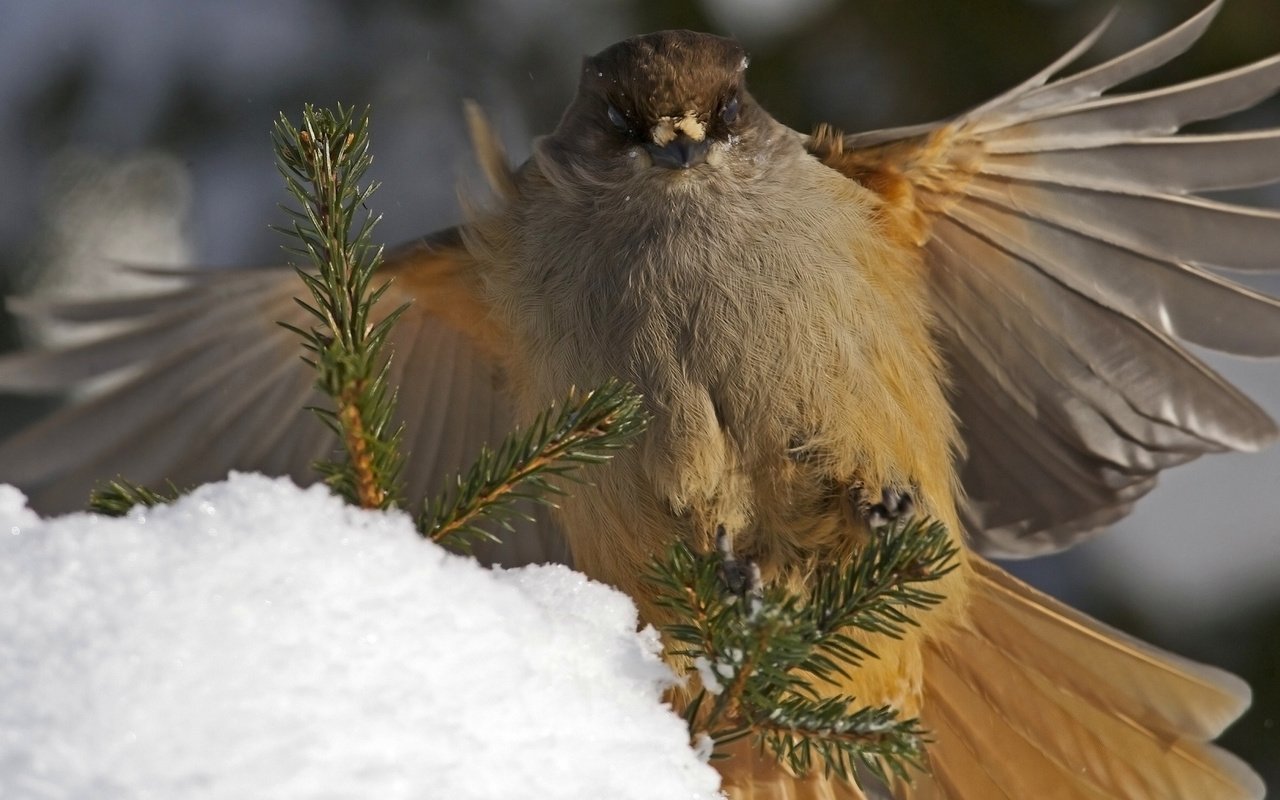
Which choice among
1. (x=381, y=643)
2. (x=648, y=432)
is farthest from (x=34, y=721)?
(x=648, y=432)

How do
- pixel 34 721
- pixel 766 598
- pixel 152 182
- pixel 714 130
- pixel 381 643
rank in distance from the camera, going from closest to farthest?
pixel 34 721 < pixel 381 643 < pixel 766 598 < pixel 714 130 < pixel 152 182

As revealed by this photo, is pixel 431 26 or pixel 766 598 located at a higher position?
pixel 431 26

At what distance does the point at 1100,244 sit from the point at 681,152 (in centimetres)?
102

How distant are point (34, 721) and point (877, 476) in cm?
211

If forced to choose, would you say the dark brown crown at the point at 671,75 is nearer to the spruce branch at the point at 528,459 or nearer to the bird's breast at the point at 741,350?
the bird's breast at the point at 741,350

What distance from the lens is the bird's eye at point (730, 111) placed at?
3.23m

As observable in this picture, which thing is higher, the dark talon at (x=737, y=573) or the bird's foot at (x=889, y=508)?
the bird's foot at (x=889, y=508)

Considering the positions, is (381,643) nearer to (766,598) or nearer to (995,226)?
(766,598)

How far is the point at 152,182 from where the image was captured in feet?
16.4

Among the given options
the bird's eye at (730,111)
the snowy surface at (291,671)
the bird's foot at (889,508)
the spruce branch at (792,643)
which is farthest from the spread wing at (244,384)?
the snowy surface at (291,671)

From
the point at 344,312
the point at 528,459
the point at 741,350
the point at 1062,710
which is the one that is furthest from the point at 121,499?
the point at 1062,710

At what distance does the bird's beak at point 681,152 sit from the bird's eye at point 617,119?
0.14m

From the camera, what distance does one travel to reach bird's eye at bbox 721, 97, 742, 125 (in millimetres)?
3227

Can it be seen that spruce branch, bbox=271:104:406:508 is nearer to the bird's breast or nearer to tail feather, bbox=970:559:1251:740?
the bird's breast
